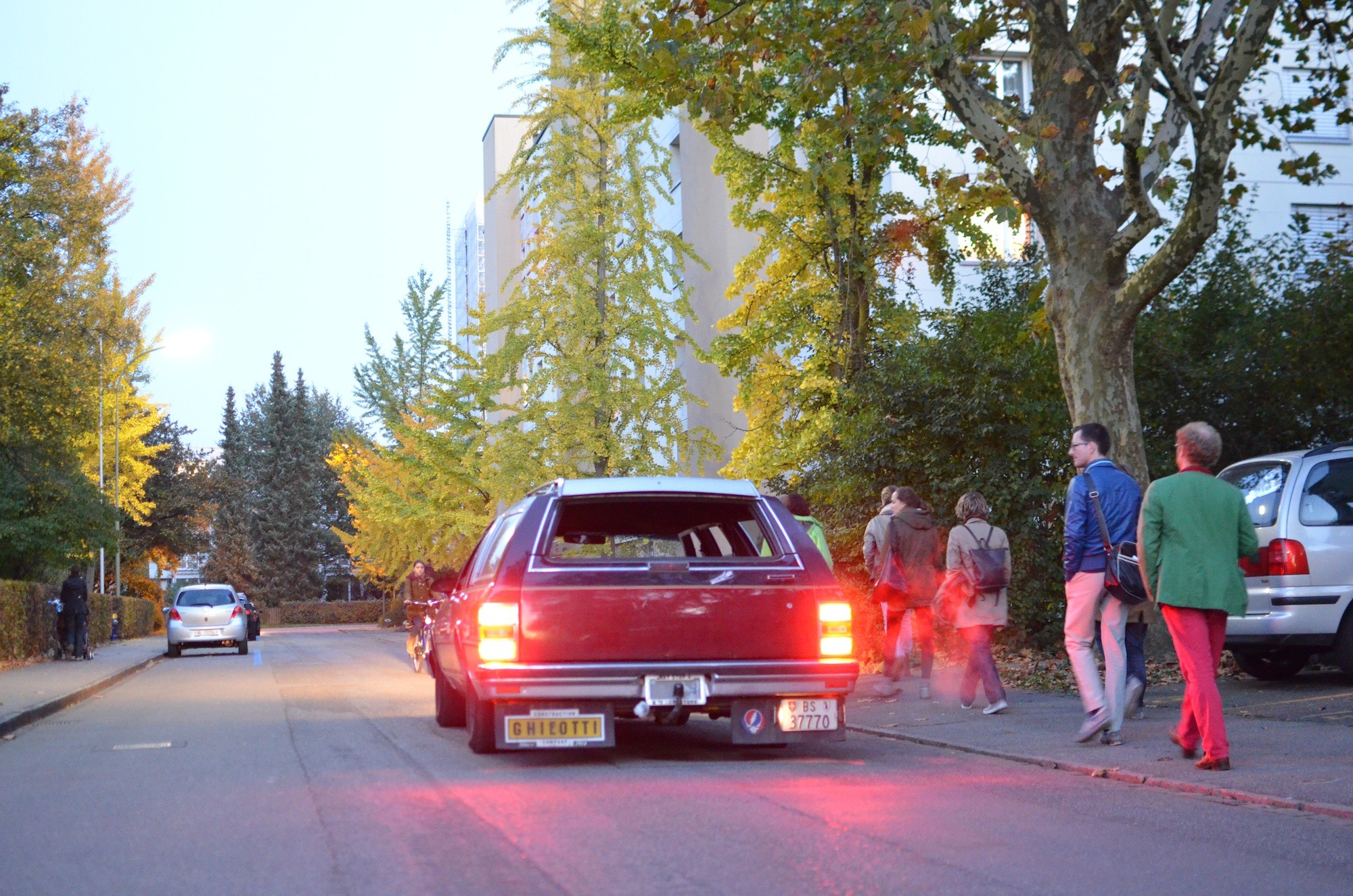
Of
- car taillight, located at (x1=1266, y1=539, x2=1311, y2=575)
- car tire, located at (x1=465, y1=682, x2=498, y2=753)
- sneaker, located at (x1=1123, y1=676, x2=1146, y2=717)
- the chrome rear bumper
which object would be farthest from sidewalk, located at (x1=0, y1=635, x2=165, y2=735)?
car taillight, located at (x1=1266, y1=539, x2=1311, y2=575)

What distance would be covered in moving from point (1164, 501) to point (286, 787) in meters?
5.31

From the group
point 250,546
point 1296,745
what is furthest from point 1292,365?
point 250,546

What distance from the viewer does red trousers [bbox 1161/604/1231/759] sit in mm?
7953

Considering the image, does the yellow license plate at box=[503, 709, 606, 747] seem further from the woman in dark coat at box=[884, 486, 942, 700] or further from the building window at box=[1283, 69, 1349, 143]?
the building window at box=[1283, 69, 1349, 143]

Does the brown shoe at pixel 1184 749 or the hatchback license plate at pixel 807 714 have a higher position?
the hatchback license plate at pixel 807 714

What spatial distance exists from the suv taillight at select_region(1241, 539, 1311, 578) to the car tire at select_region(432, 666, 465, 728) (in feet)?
20.9

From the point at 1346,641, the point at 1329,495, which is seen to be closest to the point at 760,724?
the point at 1346,641

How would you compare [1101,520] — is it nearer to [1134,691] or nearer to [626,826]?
[1134,691]

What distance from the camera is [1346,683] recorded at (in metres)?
12.3

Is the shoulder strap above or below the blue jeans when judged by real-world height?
above

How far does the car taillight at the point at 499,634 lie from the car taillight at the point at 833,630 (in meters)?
1.81

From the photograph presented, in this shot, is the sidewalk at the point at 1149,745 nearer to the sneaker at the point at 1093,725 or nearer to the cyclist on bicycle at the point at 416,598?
the sneaker at the point at 1093,725

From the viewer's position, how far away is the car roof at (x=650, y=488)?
29.5 ft

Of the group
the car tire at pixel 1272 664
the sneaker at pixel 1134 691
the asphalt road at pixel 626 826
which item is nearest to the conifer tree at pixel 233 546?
the car tire at pixel 1272 664
